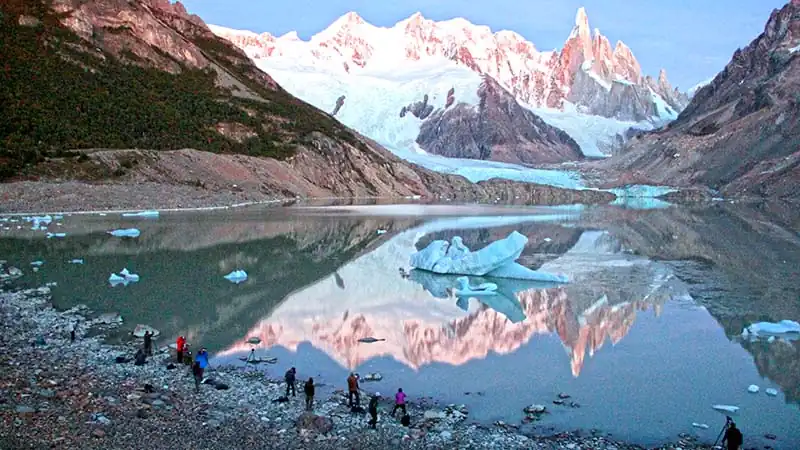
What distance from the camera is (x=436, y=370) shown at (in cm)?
1845

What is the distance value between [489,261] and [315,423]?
68.4ft

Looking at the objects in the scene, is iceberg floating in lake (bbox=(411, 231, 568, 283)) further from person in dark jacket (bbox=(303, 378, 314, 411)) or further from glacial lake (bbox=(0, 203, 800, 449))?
person in dark jacket (bbox=(303, 378, 314, 411))

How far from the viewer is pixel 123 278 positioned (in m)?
30.2

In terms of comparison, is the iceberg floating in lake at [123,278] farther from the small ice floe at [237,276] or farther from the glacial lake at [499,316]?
→ the small ice floe at [237,276]

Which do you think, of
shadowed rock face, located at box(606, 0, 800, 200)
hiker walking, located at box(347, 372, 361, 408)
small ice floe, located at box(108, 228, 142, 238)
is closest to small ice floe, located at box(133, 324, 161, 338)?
hiker walking, located at box(347, 372, 361, 408)

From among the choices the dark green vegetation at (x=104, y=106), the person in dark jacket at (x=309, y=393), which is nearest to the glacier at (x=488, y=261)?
the person in dark jacket at (x=309, y=393)

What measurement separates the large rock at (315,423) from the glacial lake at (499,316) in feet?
9.84

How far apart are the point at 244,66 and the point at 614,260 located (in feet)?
393

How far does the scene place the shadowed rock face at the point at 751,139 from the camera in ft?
429

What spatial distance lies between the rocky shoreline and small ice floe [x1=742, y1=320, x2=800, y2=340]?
9777 millimetres

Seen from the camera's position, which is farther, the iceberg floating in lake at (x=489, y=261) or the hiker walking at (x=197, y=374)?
the iceberg floating in lake at (x=489, y=261)

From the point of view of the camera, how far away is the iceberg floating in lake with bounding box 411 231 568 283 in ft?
109

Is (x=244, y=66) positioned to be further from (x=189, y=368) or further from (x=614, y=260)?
(x=189, y=368)

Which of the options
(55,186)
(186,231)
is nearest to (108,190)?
(55,186)
